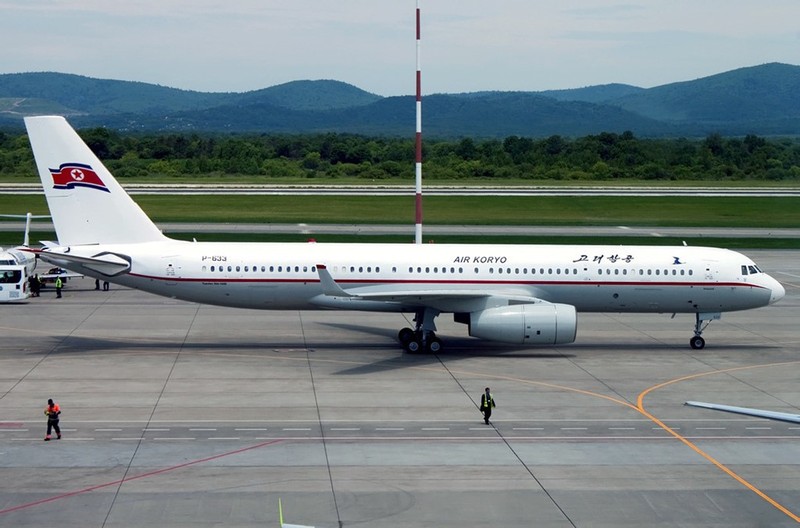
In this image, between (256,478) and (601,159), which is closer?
(256,478)

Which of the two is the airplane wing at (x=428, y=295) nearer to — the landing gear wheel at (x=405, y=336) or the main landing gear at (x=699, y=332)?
the landing gear wheel at (x=405, y=336)

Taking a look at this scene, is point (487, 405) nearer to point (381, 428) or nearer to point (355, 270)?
point (381, 428)

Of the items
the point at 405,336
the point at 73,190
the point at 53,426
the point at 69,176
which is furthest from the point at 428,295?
the point at 53,426

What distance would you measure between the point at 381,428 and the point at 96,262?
1613 cm

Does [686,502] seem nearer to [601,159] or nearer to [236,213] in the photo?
[236,213]

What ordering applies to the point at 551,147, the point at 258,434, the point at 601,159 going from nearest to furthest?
the point at 258,434
the point at 601,159
the point at 551,147

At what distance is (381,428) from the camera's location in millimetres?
30344

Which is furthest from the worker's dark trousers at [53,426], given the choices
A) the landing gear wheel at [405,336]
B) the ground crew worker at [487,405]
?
the landing gear wheel at [405,336]

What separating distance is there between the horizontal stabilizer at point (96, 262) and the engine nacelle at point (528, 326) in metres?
14.2

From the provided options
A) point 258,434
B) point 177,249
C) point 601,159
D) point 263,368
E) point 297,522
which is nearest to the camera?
point 297,522

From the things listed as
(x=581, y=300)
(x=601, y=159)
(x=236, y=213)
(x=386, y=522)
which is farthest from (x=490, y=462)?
(x=601, y=159)

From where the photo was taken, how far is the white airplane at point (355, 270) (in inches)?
1635

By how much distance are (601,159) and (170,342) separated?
124068 millimetres

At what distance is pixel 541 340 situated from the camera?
40.1 m
